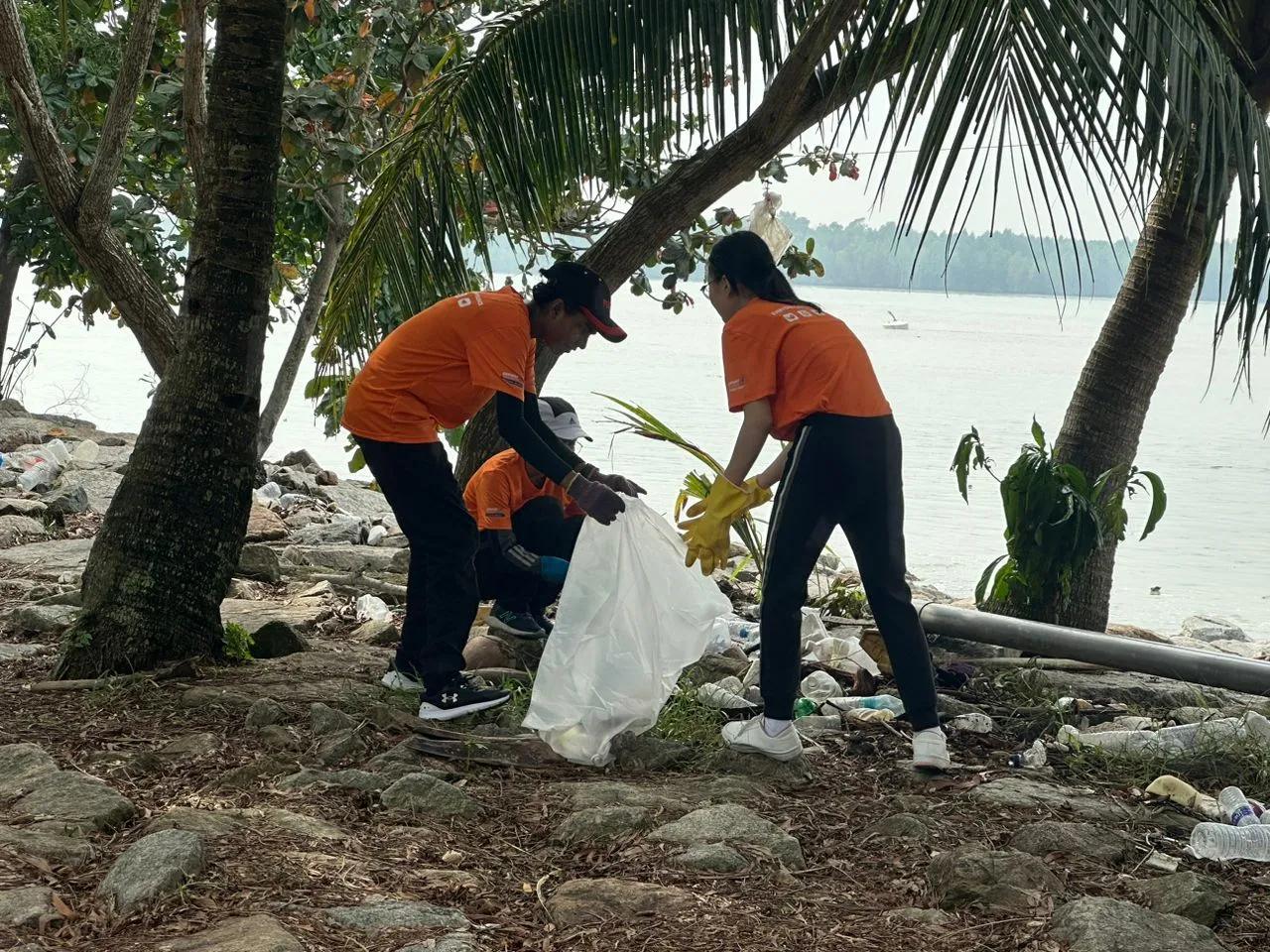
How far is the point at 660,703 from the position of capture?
460 cm

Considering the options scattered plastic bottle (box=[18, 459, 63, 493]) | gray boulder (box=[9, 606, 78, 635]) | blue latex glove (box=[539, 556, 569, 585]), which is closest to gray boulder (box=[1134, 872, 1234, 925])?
blue latex glove (box=[539, 556, 569, 585])

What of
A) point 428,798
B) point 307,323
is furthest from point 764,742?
point 307,323

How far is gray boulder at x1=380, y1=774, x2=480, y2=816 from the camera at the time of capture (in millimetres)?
3908

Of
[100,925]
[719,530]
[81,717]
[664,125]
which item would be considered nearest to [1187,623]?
[664,125]

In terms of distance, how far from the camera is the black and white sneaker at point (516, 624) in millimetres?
5941

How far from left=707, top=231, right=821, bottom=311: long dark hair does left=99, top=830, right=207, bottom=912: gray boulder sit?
92.6 inches

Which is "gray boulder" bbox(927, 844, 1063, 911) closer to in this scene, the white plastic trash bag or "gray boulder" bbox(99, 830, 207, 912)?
the white plastic trash bag

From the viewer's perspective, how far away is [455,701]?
187 inches

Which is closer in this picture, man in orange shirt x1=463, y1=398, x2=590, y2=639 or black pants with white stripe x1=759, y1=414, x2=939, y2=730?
black pants with white stripe x1=759, y1=414, x2=939, y2=730

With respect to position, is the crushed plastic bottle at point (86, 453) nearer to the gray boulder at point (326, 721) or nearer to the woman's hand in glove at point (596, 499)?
the gray boulder at point (326, 721)

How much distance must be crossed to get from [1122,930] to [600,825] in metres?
1.34

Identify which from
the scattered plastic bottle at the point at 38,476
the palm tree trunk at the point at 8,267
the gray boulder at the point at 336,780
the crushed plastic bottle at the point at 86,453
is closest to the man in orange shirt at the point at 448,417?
the gray boulder at the point at 336,780

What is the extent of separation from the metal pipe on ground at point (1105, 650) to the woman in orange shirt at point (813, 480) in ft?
4.18

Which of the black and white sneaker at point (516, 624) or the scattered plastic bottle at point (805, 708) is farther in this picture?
the black and white sneaker at point (516, 624)
